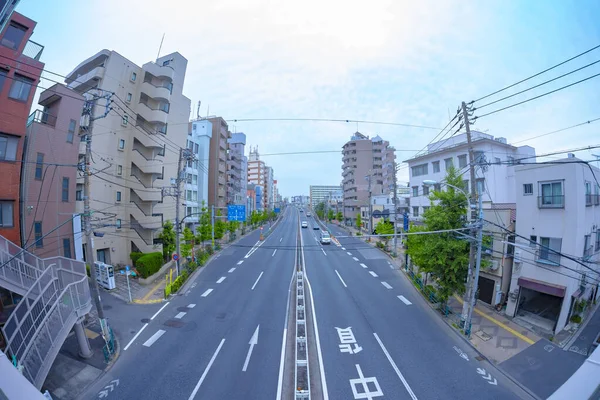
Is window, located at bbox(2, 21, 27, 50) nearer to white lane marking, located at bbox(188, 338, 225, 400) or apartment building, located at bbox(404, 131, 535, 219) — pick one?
white lane marking, located at bbox(188, 338, 225, 400)

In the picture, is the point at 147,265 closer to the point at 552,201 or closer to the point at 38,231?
the point at 38,231

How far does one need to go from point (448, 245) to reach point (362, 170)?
2346 inches

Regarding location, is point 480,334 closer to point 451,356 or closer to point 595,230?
point 451,356

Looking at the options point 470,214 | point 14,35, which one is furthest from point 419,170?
point 14,35

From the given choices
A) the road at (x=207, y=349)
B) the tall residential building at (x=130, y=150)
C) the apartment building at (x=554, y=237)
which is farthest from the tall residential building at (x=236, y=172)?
the apartment building at (x=554, y=237)

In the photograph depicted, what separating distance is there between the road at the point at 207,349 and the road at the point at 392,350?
8.73 feet

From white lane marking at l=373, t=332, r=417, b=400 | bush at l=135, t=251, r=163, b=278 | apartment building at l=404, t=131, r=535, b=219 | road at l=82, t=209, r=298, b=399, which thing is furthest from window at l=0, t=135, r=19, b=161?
apartment building at l=404, t=131, r=535, b=219

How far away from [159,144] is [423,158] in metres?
31.7

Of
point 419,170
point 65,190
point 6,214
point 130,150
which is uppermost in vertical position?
point 130,150

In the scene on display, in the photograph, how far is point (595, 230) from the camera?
1532cm

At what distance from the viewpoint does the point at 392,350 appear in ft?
37.2

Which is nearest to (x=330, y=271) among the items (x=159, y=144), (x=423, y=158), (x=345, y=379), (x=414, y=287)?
(x=414, y=287)

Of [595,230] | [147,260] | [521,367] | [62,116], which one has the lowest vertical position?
[521,367]

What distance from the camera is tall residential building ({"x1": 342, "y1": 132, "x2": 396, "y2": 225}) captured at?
226 ft
